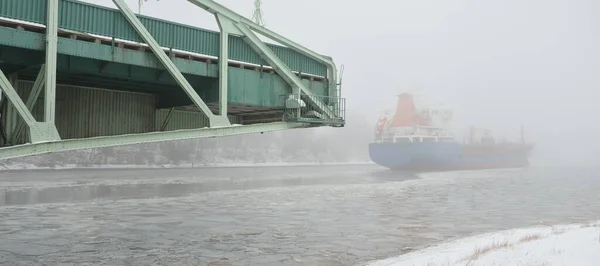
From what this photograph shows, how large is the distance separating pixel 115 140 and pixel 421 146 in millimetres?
66198

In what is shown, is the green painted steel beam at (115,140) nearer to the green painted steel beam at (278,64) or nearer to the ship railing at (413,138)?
the green painted steel beam at (278,64)

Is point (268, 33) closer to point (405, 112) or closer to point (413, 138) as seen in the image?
point (413, 138)

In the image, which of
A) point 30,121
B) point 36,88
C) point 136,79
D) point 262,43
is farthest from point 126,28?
point 262,43

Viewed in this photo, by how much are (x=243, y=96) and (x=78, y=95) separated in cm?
489

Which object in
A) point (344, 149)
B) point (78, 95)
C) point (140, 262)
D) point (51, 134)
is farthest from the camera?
→ point (344, 149)

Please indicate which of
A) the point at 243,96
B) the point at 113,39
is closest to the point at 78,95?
the point at 113,39

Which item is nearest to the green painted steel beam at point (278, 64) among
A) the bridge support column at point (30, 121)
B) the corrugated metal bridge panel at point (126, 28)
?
the corrugated metal bridge panel at point (126, 28)

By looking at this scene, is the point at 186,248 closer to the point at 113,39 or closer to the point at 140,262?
the point at 140,262

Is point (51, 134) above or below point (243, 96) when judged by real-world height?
below

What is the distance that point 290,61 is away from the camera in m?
→ 15.9

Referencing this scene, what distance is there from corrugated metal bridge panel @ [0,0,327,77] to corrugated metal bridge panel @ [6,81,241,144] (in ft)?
8.10

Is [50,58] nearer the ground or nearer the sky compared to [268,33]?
nearer the ground

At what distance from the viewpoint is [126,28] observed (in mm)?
12320

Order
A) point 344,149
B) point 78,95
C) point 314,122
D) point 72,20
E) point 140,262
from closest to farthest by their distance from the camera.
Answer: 1. point 140,262
2. point 72,20
3. point 78,95
4. point 314,122
5. point 344,149
